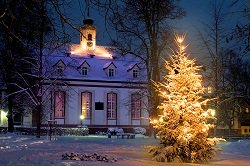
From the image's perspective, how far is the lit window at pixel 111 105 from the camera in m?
64.2

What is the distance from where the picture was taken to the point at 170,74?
63.1ft

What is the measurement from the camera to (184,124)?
733 inches

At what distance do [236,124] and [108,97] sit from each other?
2384cm

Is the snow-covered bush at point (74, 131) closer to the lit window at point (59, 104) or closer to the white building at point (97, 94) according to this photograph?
the white building at point (97, 94)

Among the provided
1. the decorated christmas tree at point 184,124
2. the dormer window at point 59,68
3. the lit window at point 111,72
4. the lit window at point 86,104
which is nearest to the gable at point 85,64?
the dormer window at point 59,68

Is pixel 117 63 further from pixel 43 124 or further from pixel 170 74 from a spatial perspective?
pixel 170 74

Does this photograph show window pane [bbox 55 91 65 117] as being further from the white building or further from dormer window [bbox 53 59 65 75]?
dormer window [bbox 53 59 65 75]

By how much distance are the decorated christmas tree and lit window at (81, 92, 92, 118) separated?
44094 mm

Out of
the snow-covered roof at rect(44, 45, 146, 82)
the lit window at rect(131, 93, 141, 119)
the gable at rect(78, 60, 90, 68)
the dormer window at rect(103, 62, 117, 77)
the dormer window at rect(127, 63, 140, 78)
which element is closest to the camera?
the snow-covered roof at rect(44, 45, 146, 82)

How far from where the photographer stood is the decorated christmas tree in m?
18.5

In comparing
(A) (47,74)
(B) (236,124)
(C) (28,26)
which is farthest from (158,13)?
(B) (236,124)

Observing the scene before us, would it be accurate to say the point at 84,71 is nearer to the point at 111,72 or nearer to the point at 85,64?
the point at 85,64

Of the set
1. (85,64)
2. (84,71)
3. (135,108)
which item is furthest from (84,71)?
(135,108)

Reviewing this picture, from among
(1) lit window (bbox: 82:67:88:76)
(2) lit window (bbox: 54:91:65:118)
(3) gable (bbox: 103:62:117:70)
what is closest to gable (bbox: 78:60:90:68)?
(1) lit window (bbox: 82:67:88:76)
